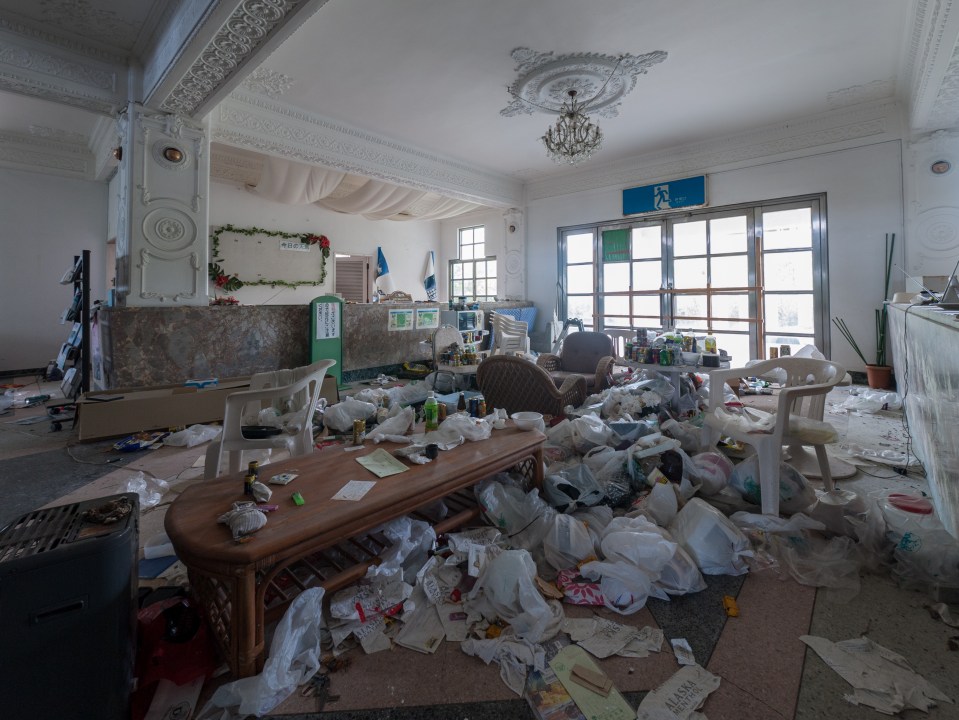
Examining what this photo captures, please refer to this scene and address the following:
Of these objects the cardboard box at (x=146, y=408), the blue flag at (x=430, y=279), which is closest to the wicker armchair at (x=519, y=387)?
the cardboard box at (x=146, y=408)

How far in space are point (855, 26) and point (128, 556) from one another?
5.84 metres

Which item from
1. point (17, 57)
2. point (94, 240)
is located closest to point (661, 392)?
point (17, 57)

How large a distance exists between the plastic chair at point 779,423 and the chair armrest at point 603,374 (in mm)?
1323

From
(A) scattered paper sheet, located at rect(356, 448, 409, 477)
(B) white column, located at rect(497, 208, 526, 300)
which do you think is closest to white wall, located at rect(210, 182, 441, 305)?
(B) white column, located at rect(497, 208, 526, 300)

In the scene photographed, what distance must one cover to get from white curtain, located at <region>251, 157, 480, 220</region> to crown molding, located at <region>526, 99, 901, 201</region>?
214 centimetres

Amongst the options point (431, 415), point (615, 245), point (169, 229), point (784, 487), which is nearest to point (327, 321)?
point (169, 229)

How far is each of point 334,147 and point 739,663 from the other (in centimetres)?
605

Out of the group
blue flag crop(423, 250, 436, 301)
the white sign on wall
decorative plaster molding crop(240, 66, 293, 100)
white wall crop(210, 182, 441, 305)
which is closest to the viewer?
decorative plaster molding crop(240, 66, 293, 100)

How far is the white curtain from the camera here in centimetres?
588

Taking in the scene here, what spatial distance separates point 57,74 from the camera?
3.70 meters

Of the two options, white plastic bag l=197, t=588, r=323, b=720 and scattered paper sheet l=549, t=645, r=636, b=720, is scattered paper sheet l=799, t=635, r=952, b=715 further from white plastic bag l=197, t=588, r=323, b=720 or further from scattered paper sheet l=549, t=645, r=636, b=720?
white plastic bag l=197, t=588, r=323, b=720

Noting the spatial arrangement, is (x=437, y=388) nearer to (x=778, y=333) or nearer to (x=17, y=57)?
(x=17, y=57)

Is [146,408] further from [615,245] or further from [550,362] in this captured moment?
[615,245]

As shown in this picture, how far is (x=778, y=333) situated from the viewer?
6.11m
